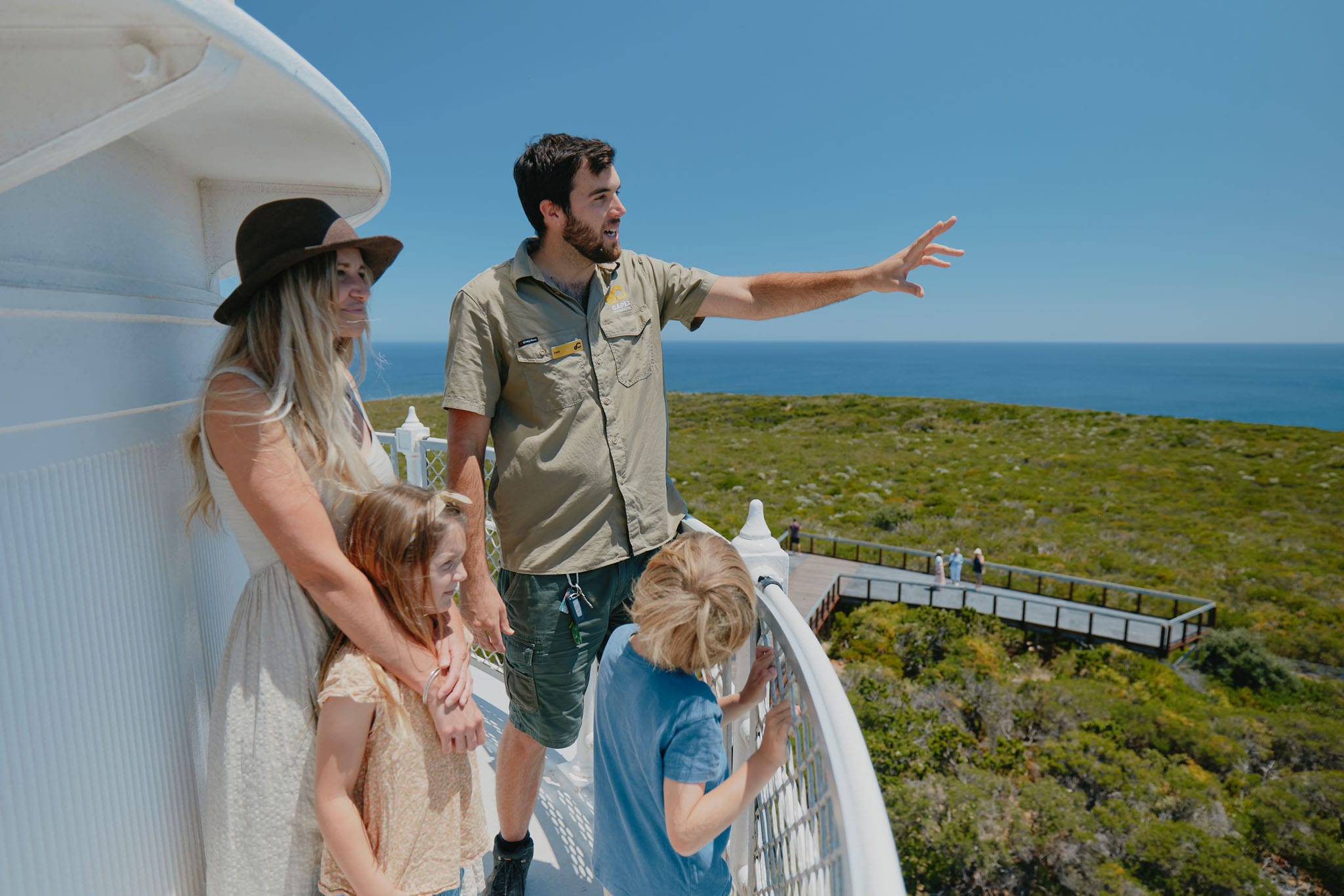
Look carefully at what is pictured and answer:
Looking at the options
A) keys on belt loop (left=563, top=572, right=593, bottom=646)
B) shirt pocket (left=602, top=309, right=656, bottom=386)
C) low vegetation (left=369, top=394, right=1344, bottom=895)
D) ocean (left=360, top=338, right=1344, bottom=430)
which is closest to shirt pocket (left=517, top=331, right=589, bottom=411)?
shirt pocket (left=602, top=309, right=656, bottom=386)

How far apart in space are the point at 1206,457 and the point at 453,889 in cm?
4420

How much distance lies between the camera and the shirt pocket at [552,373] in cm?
185

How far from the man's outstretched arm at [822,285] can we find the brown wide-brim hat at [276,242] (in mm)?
1083

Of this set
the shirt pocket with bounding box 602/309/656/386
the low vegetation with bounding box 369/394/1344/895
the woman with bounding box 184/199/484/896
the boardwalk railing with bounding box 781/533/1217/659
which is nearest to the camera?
the woman with bounding box 184/199/484/896

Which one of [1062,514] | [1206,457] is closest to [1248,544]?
[1062,514]

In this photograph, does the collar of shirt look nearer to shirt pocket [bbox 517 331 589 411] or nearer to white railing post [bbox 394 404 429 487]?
shirt pocket [bbox 517 331 589 411]

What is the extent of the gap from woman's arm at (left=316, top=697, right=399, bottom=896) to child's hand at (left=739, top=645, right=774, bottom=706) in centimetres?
79

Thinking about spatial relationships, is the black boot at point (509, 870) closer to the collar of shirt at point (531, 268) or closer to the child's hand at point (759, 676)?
the child's hand at point (759, 676)

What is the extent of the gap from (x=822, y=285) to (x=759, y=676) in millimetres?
1106

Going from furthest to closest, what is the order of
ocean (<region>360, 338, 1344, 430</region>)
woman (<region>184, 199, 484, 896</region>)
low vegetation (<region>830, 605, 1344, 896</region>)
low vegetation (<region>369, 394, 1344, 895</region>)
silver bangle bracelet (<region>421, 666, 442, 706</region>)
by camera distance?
ocean (<region>360, 338, 1344, 430</region>)
low vegetation (<region>369, 394, 1344, 895</region>)
low vegetation (<region>830, 605, 1344, 896</region>)
silver bangle bracelet (<region>421, 666, 442, 706</region>)
woman (<region>184, 199, 484, 896</region>)

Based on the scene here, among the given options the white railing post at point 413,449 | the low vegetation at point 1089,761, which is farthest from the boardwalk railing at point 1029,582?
the white railing post at point 413,449

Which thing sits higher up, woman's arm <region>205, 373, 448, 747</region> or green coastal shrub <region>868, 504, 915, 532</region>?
woman's arm <region>205, 373, 448, 747</region>

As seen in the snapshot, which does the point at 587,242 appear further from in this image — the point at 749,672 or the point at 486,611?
the point at 749,672

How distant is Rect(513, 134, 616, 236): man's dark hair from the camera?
6.04 ft
